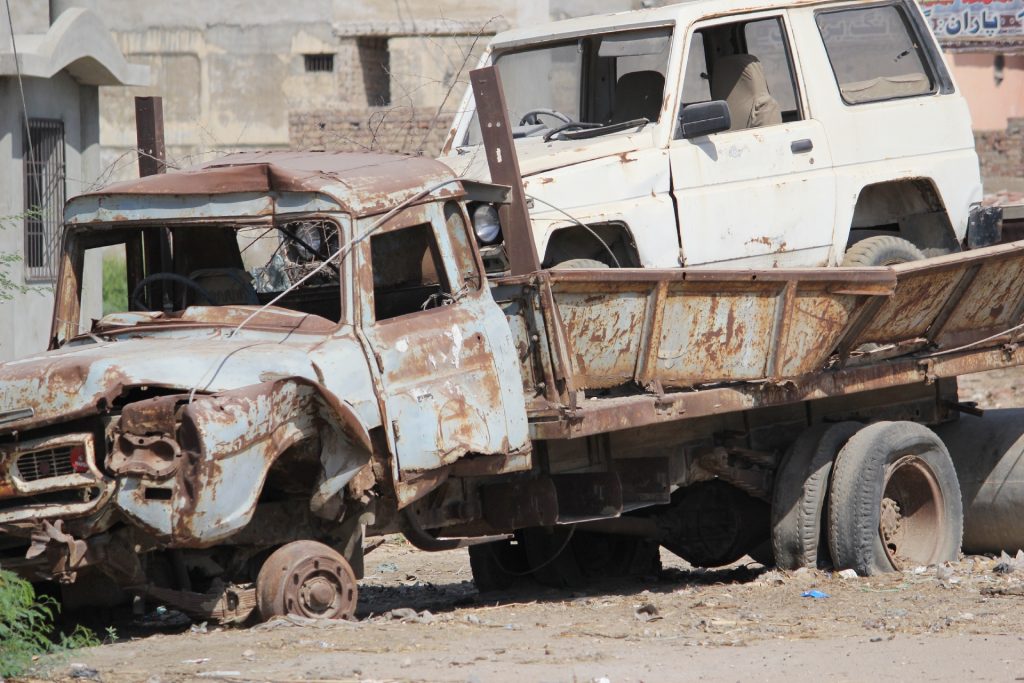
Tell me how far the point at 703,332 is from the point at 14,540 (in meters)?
3.27

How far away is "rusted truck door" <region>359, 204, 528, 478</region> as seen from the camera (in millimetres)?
6590

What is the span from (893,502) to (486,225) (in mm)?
3070

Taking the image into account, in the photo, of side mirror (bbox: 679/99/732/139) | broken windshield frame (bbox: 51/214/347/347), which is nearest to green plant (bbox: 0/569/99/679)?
broken windshield frame (bbox: 51/214/347/347)

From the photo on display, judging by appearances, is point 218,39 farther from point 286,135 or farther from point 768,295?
point 768,295

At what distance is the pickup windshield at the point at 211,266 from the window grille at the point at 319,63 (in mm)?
19620

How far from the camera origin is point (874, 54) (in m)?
9.18

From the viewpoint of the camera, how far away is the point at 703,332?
25.1 ft

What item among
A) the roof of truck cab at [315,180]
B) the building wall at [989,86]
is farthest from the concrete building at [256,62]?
the roof of truck cab at [315,180]

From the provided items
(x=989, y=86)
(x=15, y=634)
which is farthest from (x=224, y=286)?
(x=989, y=86)

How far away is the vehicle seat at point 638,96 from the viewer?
833cm

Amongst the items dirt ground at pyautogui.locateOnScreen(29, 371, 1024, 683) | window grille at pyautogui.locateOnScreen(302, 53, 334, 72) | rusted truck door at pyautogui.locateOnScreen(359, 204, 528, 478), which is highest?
window grille at pyautogui.locateOnScreen(302, 53, 334, 72)

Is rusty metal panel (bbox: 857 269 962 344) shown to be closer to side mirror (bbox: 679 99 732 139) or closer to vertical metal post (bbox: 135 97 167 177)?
side mirror (bbox: 679 99 732 139)

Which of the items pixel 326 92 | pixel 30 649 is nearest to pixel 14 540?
pixel 30 649

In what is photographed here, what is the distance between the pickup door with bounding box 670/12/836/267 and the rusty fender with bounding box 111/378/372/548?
2.54 meters
